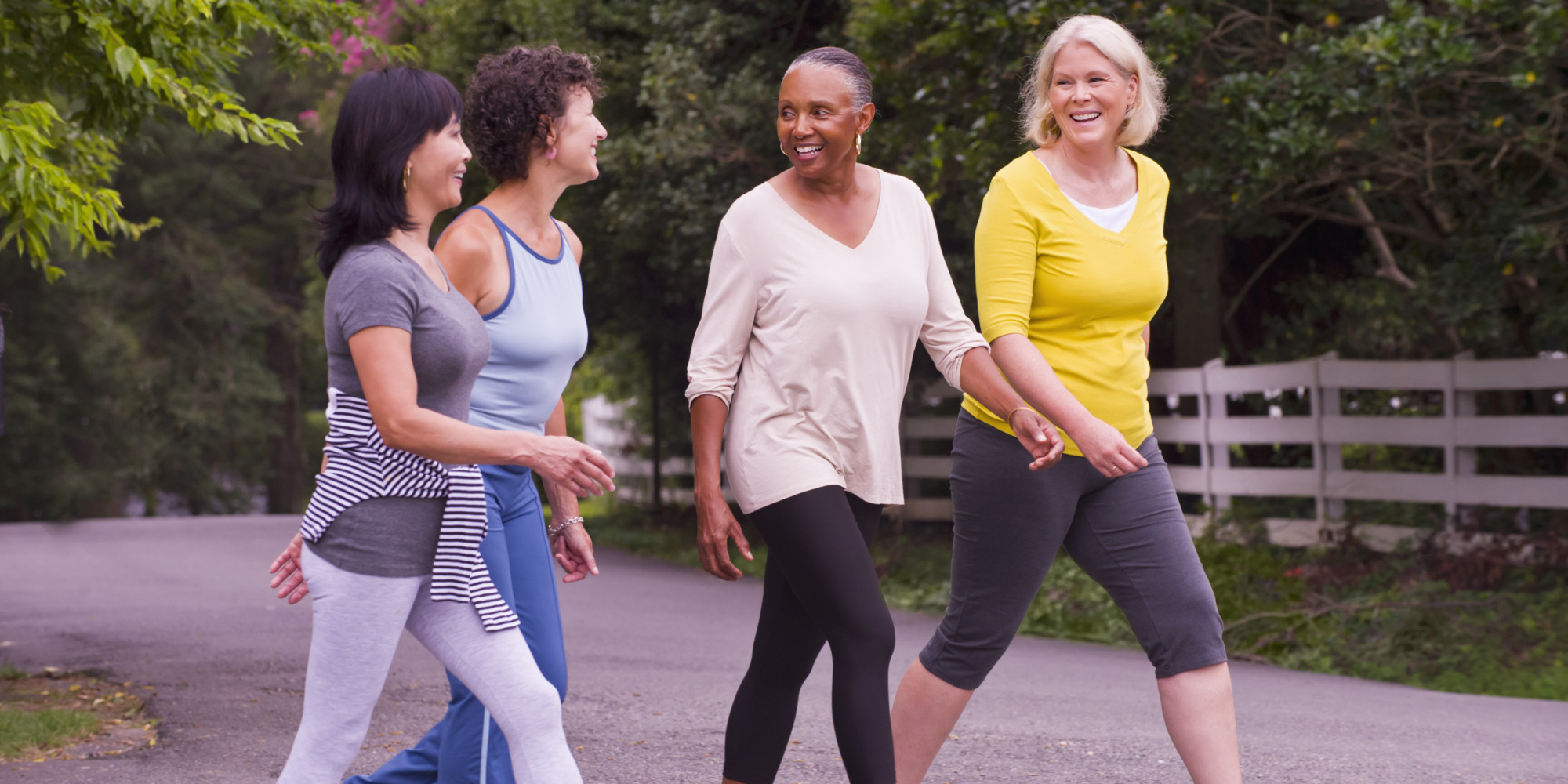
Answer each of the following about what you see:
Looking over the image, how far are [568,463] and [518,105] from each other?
108 cm

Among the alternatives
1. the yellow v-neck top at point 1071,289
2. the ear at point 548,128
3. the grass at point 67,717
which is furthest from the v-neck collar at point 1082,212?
the grass at point 67,717

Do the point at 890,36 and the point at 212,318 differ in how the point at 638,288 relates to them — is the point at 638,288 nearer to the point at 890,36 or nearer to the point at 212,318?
the point at 890,36

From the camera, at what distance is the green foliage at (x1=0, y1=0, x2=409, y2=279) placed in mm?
5727

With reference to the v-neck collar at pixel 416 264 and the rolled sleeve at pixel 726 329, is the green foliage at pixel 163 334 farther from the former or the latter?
the v-neck collar at pixel 416 264

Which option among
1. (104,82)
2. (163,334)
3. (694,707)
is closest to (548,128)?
(694,707)

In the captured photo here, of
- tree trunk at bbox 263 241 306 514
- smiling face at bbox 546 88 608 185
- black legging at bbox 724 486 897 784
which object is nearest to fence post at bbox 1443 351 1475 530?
black legging at bbox 724 486 897 784

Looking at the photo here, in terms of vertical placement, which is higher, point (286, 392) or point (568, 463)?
point (568, 463)

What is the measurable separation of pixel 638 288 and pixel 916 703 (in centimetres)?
1290

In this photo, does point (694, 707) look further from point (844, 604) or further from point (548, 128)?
point (548, 128)

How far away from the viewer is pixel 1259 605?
907cm

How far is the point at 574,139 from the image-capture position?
352cm

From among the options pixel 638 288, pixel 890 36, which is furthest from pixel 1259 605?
pixel 638 288

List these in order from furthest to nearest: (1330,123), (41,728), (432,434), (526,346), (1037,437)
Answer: (1330,123), (41,728), (1037,437), (526,346), (432,434)

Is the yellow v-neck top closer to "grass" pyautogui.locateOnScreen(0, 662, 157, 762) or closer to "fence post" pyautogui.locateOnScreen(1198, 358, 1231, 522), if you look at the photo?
"grass" pyautogui.locateOnScreen(0, 662, 157, 762)
